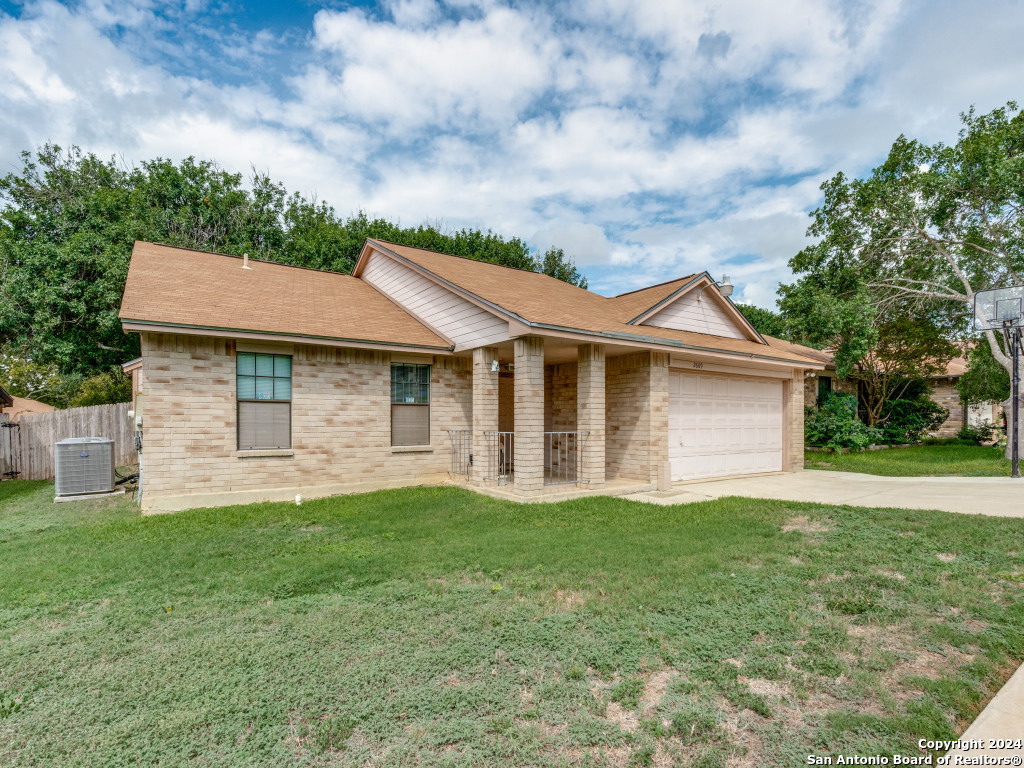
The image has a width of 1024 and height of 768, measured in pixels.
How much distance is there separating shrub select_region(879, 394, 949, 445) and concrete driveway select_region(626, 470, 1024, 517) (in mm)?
10476

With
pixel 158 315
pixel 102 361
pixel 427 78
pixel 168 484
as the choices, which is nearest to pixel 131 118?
pixel 102 361

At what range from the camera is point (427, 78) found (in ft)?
39.2

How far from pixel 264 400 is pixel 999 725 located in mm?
9790

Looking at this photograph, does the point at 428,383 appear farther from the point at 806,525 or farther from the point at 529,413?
the point at 806,525

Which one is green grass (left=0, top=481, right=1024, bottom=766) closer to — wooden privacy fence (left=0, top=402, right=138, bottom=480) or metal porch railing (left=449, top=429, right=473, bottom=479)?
metal porch railing (left=449, top=429, right=473, bottom=479)

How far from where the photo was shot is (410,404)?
10906 mm

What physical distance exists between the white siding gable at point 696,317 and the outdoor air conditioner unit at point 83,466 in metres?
11.7

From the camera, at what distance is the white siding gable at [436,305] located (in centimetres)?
1007

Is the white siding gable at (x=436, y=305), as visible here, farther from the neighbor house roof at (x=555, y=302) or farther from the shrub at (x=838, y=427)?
the shrub at (x=838, y=427)

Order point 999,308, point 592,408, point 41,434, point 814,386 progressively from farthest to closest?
point 814,386, point 999,308, point 41,434, point 592,408

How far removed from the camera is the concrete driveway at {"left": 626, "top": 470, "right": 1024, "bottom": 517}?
7969mm

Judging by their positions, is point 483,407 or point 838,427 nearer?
point 483,407

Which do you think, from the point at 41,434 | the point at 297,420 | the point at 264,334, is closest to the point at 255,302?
the point at 264,334

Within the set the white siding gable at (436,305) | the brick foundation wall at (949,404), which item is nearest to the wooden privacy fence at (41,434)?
the white siding gable at (436,305)
